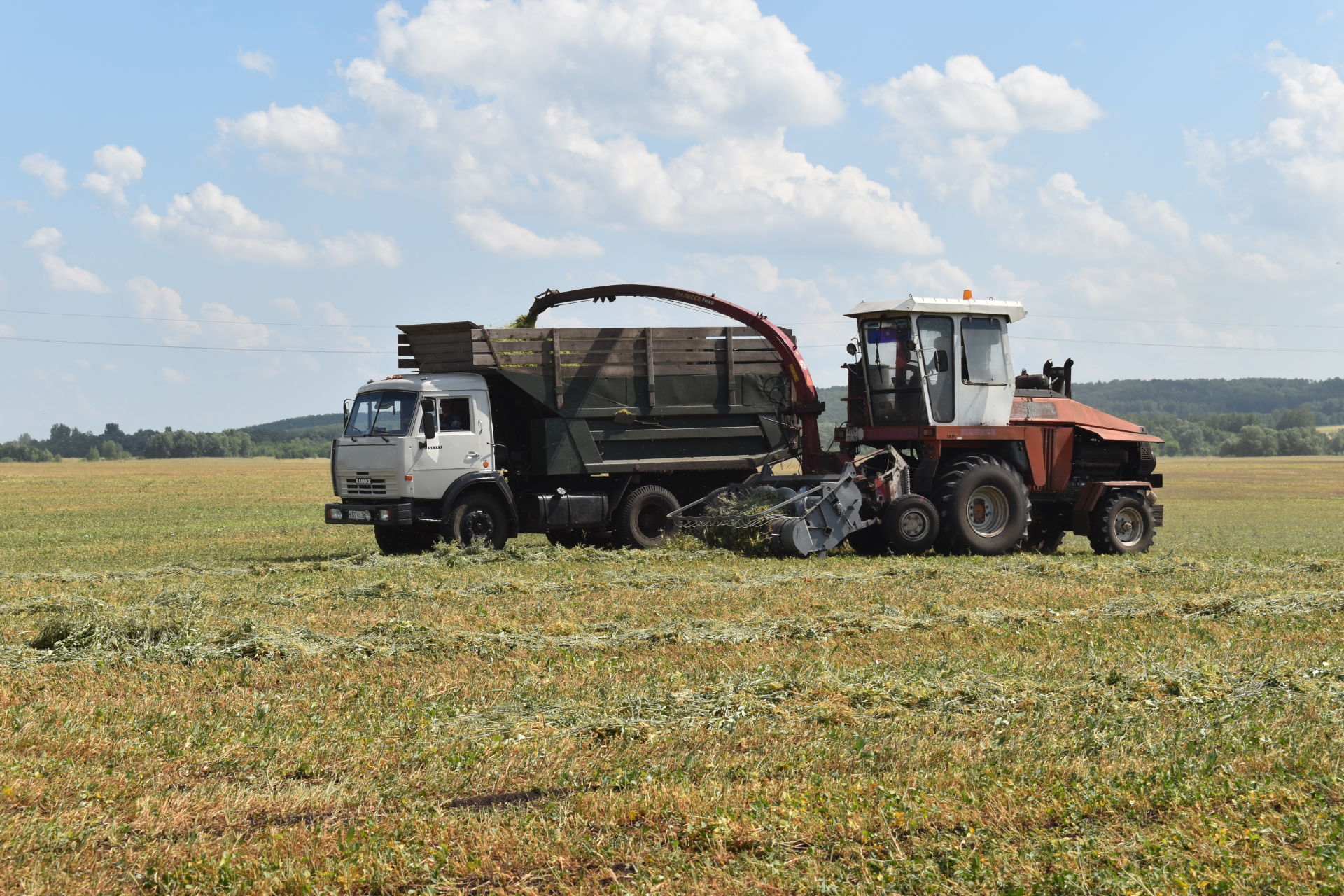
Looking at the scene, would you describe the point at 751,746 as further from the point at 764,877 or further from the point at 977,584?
the point at 977,584

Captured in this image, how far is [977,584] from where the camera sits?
13.6m

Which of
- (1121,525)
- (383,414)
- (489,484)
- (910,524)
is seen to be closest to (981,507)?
(910,524)

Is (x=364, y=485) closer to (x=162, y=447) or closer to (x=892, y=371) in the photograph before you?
(x=892, y=371)

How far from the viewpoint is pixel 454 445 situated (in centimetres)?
1784

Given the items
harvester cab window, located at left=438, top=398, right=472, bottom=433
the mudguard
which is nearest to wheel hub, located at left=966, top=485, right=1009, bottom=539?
the mudguard

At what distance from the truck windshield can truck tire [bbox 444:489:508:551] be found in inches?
49.0

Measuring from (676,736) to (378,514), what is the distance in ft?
37.4

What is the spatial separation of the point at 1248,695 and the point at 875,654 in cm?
253

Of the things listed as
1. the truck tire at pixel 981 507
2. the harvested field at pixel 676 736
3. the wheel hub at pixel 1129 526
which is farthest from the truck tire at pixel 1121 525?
the harvested field at pixel 676 736

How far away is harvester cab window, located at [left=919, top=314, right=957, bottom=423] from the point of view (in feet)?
58.1

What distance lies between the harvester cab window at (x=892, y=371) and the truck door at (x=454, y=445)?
525 cm

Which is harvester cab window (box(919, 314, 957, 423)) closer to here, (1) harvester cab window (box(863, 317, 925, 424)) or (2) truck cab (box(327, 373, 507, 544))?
(1) harvester cab window (box(863, 317, 925, 424))

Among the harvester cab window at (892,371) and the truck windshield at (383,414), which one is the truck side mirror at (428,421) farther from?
the harvester cab window at (892,371)

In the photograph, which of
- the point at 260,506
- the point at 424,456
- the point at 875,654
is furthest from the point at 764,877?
the point at 260,506
